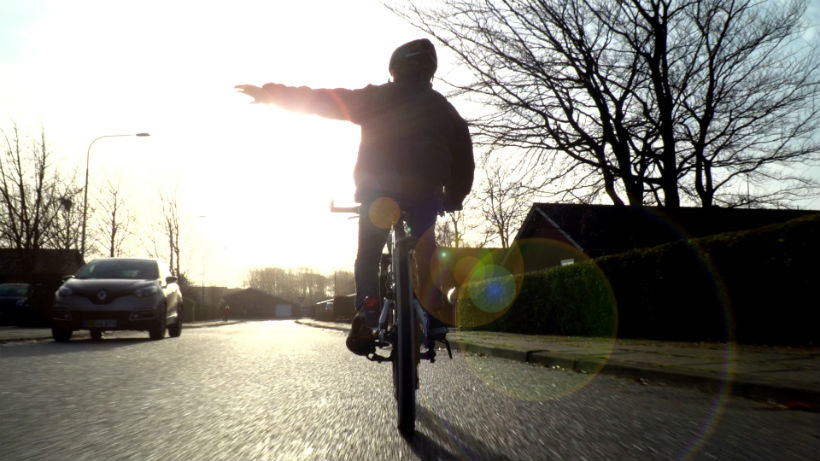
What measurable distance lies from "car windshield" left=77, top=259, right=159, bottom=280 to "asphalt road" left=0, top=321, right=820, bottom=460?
649 cm

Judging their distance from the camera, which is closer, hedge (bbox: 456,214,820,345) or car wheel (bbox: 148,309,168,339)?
hedge (bbox: 456,214,820,345)

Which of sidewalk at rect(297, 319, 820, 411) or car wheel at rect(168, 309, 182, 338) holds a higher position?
car wheel at rect(168, 309, 182, 338)

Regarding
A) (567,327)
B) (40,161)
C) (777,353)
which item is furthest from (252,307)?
(777,353)

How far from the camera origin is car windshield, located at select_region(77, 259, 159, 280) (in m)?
12.1

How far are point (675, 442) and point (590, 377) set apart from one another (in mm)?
3073

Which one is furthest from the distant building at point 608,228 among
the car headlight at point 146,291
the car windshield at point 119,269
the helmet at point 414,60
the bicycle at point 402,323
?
the bicycle at point 402,323

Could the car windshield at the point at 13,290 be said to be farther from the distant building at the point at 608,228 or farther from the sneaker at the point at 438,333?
the sneaker at the point at 438,333

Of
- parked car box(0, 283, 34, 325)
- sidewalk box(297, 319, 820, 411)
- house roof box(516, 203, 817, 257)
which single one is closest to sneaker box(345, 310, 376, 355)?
sidewalk box(297, 319, 820, 411)

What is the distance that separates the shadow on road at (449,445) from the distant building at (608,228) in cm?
2290

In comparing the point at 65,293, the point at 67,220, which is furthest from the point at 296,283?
the point at 65,293

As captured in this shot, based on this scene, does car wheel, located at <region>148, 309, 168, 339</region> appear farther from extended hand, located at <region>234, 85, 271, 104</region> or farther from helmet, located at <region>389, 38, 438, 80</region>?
helmet, located at <region>389, 38, 438, 80</region>

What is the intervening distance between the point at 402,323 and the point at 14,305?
21572mm

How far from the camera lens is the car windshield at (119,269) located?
39.6 feet

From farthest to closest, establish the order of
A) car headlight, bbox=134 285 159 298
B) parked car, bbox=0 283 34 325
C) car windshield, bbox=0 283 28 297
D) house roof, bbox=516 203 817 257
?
house roof, bbox=516 203 817 257 < car windshield, bbox=0 283 28 297 < parked car, bbox=0 283 34 325 < car headlight, bbox=134 285 159 298
